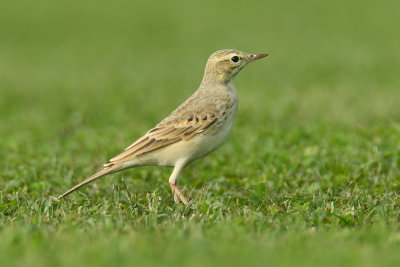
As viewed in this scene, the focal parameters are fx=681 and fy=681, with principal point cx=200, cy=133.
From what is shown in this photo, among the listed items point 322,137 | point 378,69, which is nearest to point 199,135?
point 322,137

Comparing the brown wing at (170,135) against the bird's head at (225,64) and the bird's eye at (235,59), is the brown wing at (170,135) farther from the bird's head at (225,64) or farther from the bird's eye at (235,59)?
the bird's eye at (235,59)

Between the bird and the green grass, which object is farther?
the bird

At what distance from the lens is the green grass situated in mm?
4957

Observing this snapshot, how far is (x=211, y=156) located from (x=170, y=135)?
8.30 feet

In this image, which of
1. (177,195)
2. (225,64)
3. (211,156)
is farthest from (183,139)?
(211,156)

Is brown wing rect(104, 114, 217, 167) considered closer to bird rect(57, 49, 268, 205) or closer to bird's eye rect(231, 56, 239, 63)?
bird rect(57, 49, 268, 205)

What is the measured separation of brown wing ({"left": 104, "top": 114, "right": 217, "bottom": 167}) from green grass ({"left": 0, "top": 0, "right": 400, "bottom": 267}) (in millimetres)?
409

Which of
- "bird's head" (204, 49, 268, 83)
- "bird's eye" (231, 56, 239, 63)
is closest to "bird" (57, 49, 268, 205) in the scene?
"bird's head" (204, 49, 268, 83)

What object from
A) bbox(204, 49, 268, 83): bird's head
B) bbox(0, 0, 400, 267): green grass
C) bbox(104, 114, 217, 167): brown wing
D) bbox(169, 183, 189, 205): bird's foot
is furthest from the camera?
bbox(204, 49, 268, 83): bird's head

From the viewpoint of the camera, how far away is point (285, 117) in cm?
1231

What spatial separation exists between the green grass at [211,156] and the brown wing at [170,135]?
41 centimetres

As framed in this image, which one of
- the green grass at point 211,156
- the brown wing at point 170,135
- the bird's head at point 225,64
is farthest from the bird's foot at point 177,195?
the bird's head at point 225,64

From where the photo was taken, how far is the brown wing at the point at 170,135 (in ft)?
22.8

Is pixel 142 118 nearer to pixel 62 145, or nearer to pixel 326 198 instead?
pixel 62 145
